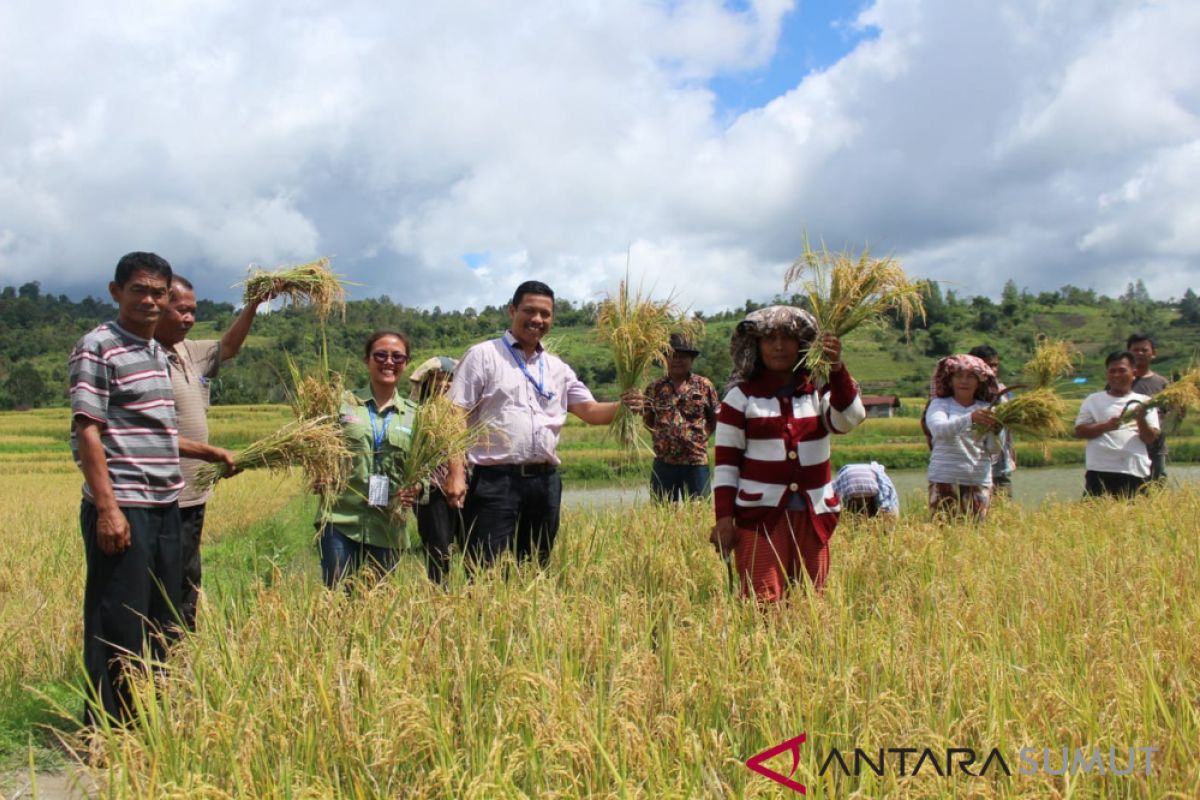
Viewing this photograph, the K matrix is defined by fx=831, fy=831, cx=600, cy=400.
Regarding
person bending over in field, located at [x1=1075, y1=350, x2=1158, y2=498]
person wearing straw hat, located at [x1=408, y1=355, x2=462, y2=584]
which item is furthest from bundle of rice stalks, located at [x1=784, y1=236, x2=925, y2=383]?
person bending over in field, located at [x1=1075, y1=350, x2=1158, y2=498]

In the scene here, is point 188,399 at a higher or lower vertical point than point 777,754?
higher

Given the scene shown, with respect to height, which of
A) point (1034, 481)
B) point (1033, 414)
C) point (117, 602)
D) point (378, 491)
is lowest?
point (1034, 481)

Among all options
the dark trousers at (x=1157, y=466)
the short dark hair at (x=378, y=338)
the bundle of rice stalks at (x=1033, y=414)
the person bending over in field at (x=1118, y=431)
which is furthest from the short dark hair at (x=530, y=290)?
the dark trousers at (x=1157, y=466)

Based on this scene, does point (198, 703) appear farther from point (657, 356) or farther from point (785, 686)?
point (657, 356)

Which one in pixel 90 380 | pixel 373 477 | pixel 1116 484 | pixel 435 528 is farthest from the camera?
pixel 1116 484

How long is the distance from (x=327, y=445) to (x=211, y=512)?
8.64 metres

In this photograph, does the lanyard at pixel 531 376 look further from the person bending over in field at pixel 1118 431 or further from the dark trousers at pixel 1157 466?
the dark trousers at pixel 1157 466

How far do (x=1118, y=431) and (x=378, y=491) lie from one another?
5.21 m

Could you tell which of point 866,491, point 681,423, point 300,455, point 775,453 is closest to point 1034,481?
point 866,491

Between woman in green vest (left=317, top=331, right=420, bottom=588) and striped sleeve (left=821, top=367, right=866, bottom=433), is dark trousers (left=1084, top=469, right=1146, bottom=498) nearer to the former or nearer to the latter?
striped sleeve (left=821, top=367, right=866, bottom=433)

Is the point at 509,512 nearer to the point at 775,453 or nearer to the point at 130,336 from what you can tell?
the point at 775,453

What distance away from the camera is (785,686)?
2.31m

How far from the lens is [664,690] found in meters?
2.42

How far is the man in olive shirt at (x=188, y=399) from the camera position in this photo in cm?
347
